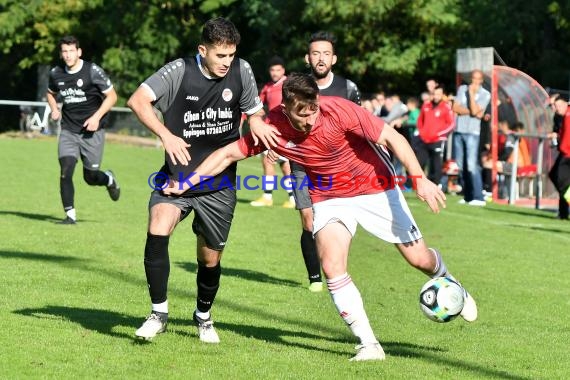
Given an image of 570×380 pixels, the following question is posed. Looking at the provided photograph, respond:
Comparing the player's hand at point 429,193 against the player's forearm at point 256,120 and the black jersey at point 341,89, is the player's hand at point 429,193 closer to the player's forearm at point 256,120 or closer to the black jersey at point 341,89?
the player's forearm at point 256,120

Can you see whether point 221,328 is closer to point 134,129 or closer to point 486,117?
point 486,117

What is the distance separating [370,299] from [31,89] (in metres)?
46.6

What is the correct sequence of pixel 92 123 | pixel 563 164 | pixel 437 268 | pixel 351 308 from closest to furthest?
pixel 351 308 < pixel 437 268 < pixel 92 123 < pixel 563 164

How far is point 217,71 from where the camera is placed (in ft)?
24.4

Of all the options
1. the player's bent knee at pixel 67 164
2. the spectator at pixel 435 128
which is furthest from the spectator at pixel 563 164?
the player's bent knee at pixel 67 164

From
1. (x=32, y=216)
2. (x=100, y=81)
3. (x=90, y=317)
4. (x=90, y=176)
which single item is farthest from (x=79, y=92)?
(x=90, y=317)

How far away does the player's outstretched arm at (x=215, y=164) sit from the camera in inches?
287

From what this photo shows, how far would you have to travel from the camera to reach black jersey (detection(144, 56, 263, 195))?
7.50 meters

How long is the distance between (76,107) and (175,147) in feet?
25.4

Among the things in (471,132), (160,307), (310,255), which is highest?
(471,132)

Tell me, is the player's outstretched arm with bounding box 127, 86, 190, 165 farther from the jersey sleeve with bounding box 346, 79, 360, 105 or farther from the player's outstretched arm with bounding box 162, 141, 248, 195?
the jersey sleeve with bounding box 346, 79, 360, 105

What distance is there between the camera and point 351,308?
7.14 m

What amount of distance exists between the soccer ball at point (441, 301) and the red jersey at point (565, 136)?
11.3 meters

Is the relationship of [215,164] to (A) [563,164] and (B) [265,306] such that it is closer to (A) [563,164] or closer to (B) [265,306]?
(B) [265,306]
